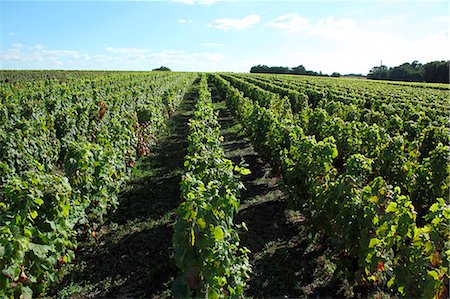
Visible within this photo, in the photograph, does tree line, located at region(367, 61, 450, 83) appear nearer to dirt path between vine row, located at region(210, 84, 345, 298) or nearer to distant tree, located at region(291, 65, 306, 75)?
distant tree, located at region(291, 65, 306, 75)

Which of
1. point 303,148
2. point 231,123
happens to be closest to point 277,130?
point 303,148

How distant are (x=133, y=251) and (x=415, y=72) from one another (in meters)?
82.7

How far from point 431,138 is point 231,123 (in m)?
9.55

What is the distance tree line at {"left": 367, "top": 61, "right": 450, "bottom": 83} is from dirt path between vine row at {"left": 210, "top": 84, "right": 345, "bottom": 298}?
2479 inches

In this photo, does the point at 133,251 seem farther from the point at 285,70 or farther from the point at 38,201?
the point at 285,70

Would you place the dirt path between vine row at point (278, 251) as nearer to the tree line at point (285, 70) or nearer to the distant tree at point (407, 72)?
the distant tree at point (407, 72)

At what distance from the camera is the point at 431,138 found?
32.5 feet

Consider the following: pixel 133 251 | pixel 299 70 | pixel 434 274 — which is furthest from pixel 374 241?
pixel 299 70

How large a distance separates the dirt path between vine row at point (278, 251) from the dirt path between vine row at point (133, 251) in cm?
141

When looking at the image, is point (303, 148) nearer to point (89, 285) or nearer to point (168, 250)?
point (168, 250)

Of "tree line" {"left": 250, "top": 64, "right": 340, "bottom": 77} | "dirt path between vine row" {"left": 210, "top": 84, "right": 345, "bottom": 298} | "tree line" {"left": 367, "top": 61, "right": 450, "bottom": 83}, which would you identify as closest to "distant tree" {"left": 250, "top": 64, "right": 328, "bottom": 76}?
"tree line" {"left": 250, "top": 64, "right": 340, "bottom": 77}

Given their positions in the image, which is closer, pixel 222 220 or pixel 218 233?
pixel 218 233

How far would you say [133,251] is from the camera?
598 centimetres

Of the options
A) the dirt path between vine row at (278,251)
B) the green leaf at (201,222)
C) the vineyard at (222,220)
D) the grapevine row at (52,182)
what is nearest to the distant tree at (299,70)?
the grapevine row at (52,182)
